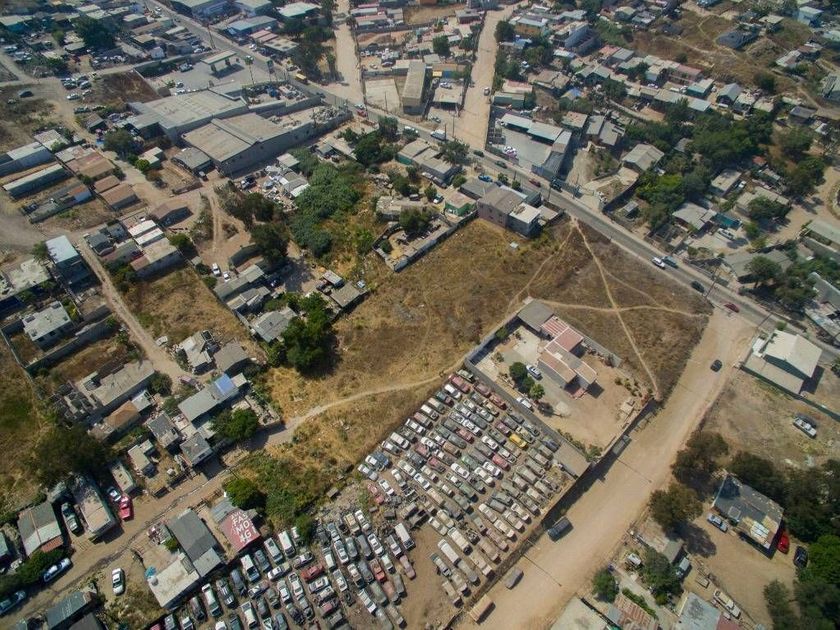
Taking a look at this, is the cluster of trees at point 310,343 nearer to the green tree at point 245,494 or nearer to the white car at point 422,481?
the green tree at point 245,494

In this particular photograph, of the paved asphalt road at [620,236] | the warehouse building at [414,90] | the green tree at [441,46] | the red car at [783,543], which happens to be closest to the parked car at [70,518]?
the red car at [783,543]

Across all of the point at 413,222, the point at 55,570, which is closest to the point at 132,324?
the point at 55,570

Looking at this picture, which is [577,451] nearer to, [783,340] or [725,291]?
[783,340]

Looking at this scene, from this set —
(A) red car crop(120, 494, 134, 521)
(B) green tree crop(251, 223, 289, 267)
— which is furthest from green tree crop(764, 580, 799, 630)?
(B) green tree crop(251, 223, 289, 267)

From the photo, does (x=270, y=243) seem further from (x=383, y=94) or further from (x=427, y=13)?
(x=427, y=13)

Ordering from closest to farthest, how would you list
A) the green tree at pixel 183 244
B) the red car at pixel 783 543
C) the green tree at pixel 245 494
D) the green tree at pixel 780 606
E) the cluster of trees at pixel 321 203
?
the green tree at pixel 780 606, the red car at pixel 783 543, the green tree at pixel 245 494, the green tree at pixel 183 244, the cluster of trees at pixel 321 203
